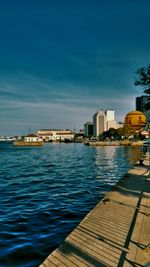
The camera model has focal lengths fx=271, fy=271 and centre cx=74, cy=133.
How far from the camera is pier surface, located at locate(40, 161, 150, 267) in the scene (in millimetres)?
6781

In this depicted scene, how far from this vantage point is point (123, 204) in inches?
514

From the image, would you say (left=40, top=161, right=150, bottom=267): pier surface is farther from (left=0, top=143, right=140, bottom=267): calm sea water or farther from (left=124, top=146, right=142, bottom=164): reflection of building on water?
(left=124, top=146, right=142, bottom=164): reflection of building on water

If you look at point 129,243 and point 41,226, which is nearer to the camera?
point 129,243

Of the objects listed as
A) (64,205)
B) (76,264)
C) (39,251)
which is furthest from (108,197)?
(76,264)

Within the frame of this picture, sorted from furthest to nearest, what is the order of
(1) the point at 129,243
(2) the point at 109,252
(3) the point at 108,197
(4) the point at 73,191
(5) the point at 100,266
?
(4) the point at 73,191 → (3) the point at 108,197 → (1) the point at 129,243 → (2) the point at 109,252 → (5) the point at 100,266

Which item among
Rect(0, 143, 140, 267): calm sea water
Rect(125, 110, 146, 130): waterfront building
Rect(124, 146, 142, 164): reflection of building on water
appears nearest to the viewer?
Rect(0, 143, 140, 267): calm sea water

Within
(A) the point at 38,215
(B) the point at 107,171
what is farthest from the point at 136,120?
(A) the point at 38,215

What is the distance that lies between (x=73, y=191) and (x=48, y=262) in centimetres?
1477

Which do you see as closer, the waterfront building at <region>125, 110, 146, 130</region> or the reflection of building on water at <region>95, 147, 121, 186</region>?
the reflection of building on water at <region>95, 147, 121, 186</region>

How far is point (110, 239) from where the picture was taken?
8359mm

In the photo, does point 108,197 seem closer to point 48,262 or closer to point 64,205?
point 64,205

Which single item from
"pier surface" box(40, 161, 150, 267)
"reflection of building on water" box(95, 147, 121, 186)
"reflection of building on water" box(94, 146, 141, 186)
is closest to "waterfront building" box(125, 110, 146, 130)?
"reflection of building on water" box(94, 146, 141, 186)

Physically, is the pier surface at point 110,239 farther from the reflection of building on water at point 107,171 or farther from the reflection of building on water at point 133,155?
the reflection of building on water at point 133,155

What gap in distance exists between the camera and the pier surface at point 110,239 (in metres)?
6.78
